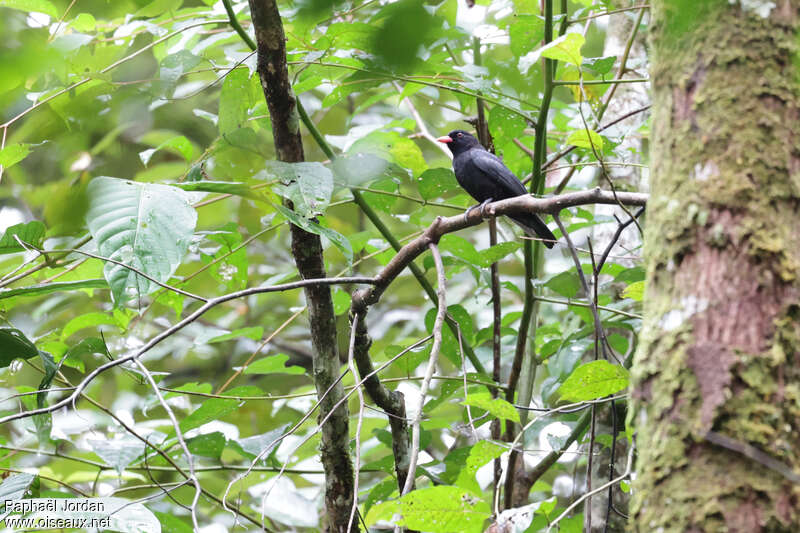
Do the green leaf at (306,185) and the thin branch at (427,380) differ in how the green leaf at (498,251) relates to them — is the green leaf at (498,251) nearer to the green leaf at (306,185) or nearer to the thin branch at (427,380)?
the thin branch at (427,380)

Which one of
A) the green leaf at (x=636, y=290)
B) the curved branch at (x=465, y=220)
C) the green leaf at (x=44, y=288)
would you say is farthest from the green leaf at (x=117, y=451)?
the green leaf at (x=636, y=290)

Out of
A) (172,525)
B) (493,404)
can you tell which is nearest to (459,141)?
(172,525)

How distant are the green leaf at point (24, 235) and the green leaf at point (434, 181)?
1.45 metres

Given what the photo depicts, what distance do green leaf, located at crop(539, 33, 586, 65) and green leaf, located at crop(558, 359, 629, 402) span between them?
31.2 inches

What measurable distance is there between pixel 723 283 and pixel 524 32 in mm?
1958

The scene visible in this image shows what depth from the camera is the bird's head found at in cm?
456

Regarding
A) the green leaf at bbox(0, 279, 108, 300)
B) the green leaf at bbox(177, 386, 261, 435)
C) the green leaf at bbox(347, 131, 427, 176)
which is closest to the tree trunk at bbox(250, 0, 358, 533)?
the green leaf at bbox(177, 386, 261, 435)

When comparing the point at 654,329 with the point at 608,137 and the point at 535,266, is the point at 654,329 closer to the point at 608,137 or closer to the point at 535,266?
the point at 608,137

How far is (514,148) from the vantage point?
12.6 ft

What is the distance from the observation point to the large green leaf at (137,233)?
1.75 meters

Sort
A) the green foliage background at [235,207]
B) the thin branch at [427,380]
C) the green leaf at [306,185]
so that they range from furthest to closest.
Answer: the green leaf at [306,185], the thin branch at [427,380], the green foliage background at [235,207]

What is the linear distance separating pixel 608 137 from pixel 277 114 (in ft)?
4.52

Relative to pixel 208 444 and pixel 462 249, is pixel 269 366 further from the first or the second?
pixel 462 249

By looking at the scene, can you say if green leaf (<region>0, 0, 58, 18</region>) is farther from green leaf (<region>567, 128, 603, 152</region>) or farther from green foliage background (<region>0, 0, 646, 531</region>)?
green leaf (<region>567, 128, 603, 152</region>)
